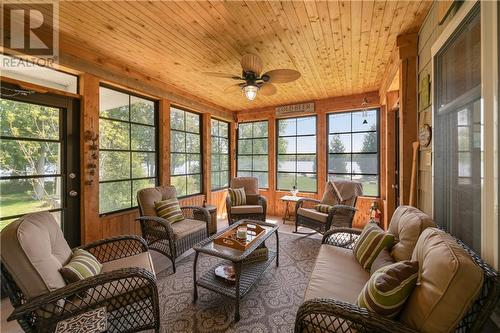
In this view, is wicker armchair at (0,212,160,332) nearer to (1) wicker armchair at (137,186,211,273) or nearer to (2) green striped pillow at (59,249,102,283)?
(2) green striped pillow at (59,249,102,283)

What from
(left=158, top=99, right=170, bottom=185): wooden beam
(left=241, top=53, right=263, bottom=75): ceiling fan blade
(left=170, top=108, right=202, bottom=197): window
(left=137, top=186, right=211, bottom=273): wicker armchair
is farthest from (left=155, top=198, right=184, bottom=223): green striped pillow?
(left=241, top=53, right=263, bottom=75): ceiling fan blade

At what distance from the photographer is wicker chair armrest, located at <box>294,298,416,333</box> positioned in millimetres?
956

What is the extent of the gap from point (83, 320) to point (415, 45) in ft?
11.4

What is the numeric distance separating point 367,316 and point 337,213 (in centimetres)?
240

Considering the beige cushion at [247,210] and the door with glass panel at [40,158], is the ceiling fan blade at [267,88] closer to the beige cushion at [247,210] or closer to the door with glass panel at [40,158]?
the beige cushion at [247,210]

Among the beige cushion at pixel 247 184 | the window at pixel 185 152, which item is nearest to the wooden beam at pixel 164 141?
the window at pixel 185 152

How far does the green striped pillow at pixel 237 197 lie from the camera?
389 centimetres

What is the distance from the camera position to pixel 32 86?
211 cm

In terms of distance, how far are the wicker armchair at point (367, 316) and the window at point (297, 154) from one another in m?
3.63

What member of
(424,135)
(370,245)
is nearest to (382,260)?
(370,245)

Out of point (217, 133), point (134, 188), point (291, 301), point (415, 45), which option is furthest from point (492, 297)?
point (217, 133)

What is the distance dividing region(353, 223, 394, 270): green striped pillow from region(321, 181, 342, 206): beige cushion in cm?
171

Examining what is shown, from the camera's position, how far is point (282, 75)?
2.20 meters

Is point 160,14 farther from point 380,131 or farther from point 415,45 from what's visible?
point 380,131
